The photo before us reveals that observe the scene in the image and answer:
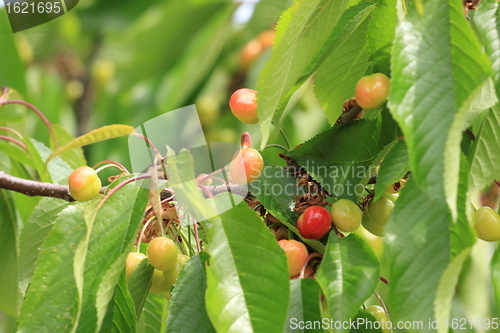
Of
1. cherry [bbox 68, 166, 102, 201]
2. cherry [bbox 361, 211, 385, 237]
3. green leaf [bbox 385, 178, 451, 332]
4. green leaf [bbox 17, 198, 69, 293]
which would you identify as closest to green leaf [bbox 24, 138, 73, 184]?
green leaf [bbox 17, 198, 69, 293]

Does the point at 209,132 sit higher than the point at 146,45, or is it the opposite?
the point at 146,45

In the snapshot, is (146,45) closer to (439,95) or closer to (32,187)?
(32,187)

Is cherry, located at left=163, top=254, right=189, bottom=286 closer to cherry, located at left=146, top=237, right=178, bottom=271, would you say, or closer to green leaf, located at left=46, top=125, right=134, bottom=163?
cherry, located at left=146, top=237, right=178, bottom=271

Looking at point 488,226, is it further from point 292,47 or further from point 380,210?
point 292,47

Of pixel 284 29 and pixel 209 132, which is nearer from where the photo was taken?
pixel 284 29

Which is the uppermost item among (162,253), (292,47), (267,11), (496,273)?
(267,11)

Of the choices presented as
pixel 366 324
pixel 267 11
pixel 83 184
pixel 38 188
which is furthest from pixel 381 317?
pixel 267 11

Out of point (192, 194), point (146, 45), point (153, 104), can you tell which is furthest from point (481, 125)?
point (153, 104)

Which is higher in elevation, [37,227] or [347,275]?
[37,227]
